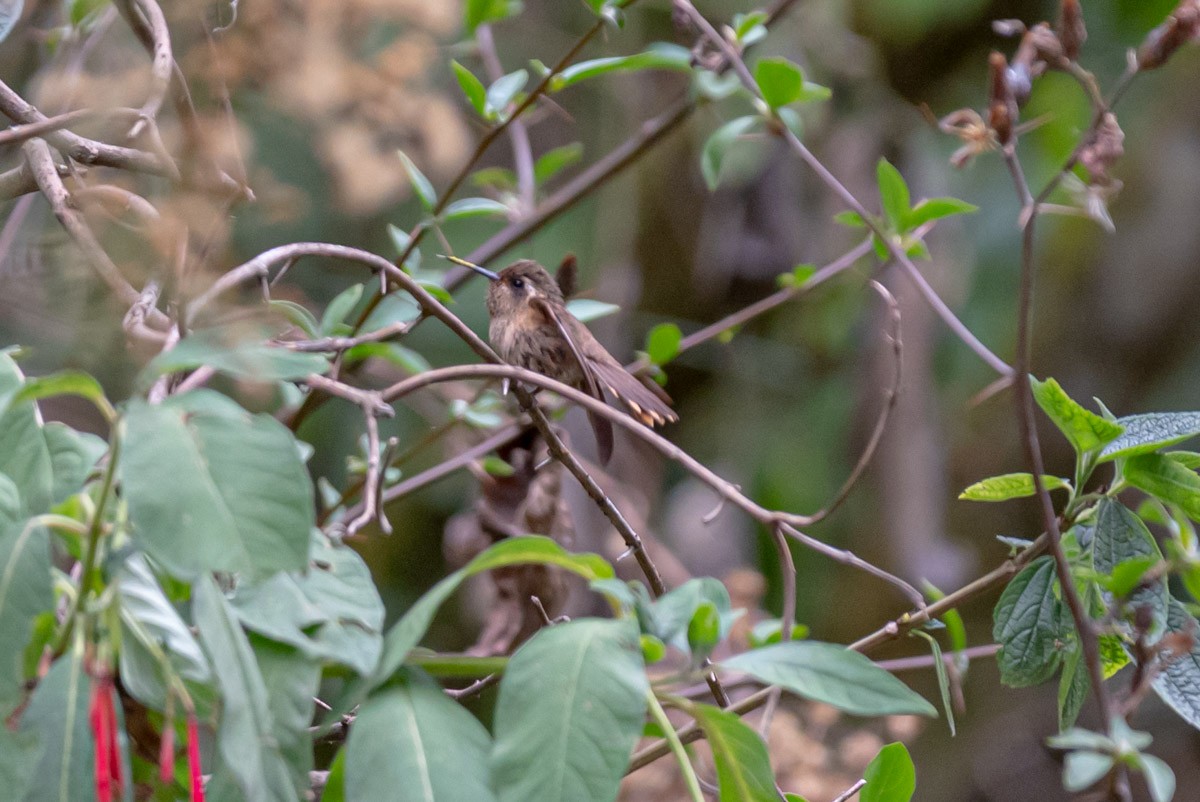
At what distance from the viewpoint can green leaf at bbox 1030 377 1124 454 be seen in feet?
3.30

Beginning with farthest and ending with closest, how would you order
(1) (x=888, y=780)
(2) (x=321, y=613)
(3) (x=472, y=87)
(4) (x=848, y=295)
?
(4) (x=848, y=295) < (3) (x=472, y=87) < (1) (x=888, y=780) < (2) (x=321, y=613)

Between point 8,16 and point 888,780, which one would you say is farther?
point 8,16

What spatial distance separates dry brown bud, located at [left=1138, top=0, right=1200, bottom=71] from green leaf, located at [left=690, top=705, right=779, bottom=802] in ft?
2.09

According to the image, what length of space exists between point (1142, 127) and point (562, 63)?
374 cm

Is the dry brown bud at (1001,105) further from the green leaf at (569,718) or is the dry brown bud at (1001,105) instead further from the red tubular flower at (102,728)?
the red tubular flower at (102,728)

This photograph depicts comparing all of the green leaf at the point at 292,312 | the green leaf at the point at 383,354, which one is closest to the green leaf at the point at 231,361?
the green leaf at the point at 292,312

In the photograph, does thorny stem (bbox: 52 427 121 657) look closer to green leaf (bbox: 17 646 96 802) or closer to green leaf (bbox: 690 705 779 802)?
green leaf (bbox: 17 646 96 802)

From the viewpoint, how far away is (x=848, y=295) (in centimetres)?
→ 423

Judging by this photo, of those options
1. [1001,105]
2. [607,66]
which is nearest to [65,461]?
[1001,105]

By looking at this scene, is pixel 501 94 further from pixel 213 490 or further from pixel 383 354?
pixel 213 490

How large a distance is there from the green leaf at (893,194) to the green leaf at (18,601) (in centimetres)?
107

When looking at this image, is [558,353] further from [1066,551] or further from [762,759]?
[762,759]

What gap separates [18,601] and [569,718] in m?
0.32

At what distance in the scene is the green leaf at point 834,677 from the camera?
737mm
